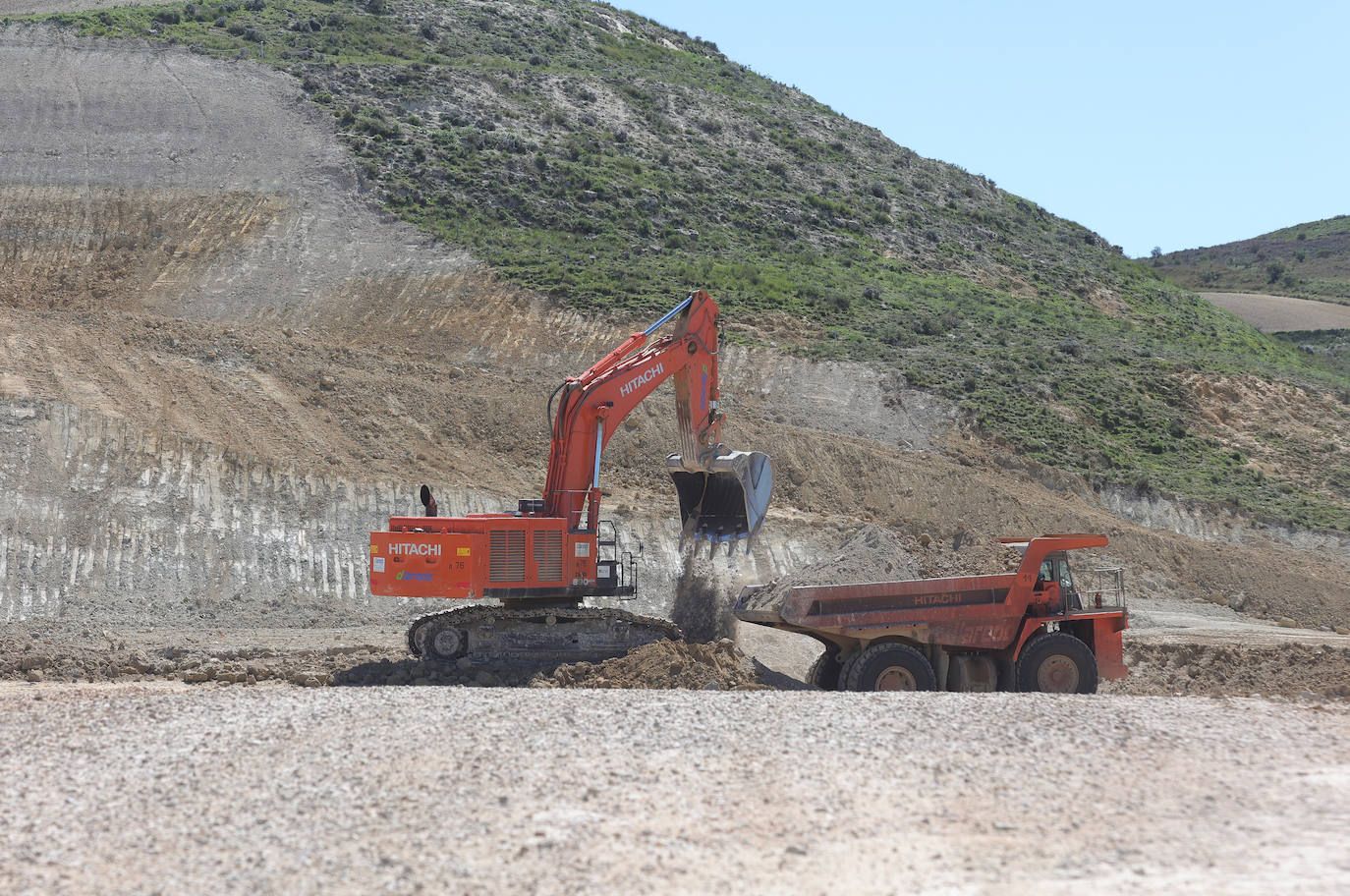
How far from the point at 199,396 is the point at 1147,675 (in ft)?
A: 59.0

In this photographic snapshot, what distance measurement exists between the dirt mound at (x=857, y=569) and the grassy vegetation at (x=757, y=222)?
517 inches

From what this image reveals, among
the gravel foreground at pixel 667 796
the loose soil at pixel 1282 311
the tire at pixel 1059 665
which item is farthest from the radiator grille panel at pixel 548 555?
the loose soil at pixel 1282 311

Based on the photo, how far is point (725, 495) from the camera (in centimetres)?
1675

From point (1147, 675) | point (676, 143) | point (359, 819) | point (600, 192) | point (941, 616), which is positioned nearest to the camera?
point (359, 819)

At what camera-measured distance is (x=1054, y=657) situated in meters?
15.4

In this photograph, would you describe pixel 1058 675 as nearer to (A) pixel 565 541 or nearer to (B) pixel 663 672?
(B) pixel 663 672

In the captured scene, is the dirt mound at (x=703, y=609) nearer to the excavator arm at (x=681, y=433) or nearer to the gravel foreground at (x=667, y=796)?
the excavator arm at (x=681, y=433)

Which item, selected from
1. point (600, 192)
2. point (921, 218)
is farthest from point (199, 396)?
point (921, 218)

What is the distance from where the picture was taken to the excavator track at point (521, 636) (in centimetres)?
1512

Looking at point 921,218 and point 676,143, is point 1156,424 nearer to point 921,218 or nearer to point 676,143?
point 921,218

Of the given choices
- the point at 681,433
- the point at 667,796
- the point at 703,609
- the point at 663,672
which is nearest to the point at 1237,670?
the point at 703,609

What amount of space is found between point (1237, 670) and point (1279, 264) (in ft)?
289

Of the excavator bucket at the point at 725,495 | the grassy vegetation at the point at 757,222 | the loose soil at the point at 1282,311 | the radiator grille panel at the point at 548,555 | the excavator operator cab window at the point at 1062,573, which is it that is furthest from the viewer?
the loose soil at the point at 1282,311

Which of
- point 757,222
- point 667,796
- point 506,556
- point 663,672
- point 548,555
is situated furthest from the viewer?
point 757,222
